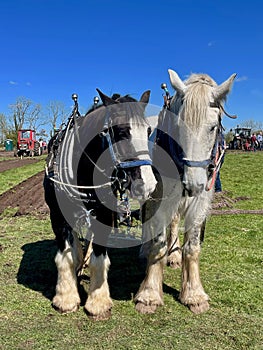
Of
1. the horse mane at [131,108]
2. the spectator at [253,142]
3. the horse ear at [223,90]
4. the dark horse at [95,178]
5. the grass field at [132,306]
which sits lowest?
the grass field at [132,306]

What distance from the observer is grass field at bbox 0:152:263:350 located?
2.83m

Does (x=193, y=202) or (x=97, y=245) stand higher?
(x=193, y=202)

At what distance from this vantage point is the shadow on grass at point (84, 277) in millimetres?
3799

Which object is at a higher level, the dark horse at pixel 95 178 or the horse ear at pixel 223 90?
the horse ear at pixel 223 90

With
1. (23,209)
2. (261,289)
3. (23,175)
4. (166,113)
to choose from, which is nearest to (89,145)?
(166,113)

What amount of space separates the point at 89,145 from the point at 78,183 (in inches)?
15.2

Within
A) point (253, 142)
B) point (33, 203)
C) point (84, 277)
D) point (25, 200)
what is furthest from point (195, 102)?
point (253, 142)

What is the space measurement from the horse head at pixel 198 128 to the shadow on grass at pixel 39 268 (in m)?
1.98

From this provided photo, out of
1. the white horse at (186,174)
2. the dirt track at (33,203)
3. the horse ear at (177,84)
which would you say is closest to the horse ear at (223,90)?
the white horse at (186,174)

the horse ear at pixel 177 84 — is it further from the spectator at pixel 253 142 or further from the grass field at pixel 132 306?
the spectator at pixel 253 142

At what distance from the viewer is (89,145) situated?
3025 millimetres

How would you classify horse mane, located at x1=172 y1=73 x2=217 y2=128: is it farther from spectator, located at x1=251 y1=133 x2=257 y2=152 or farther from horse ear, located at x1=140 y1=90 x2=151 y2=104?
spectator, located at x1=251 y1=133 x2=257 y2=152

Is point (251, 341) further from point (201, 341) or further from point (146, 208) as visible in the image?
point (146, 208)

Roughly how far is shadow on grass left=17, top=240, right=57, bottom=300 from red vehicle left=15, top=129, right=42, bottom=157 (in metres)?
23.0
